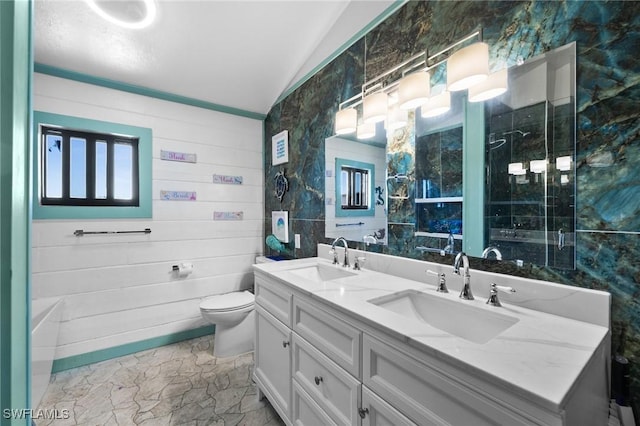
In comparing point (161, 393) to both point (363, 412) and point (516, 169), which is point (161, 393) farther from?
point (516, 169)

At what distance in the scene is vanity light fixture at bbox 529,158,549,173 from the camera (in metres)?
1.02

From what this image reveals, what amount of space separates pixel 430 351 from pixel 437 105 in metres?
1.15

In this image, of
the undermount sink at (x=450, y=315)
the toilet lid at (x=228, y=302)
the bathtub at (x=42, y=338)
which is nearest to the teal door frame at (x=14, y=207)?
the undermount sink at (x=450, y=315)

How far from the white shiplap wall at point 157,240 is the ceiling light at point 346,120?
1.45 meters

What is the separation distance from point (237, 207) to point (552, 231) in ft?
Answer: 8.59

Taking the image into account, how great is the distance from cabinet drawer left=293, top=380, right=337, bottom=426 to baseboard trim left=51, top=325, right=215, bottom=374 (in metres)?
1.75

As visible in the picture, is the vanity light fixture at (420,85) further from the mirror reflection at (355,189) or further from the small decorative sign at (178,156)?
the small decorative sign at (178,156)

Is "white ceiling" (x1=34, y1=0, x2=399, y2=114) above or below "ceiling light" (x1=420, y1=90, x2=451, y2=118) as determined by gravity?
above

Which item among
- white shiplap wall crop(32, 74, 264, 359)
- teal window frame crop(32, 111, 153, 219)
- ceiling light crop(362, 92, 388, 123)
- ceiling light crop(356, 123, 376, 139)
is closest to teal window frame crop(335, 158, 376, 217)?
ceiling light crop(356, 123, 376, 139)

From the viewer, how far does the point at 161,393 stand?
1824mm

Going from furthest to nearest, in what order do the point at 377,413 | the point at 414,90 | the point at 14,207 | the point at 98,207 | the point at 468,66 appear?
the point at 98,207 → the point at 414,90 → the point at 468,66 → the point at 377,413 → the point at 14,207

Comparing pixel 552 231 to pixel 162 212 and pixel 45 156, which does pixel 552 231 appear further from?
pixel 45 156

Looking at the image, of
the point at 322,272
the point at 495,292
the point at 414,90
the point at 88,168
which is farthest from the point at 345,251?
the point at 88,168

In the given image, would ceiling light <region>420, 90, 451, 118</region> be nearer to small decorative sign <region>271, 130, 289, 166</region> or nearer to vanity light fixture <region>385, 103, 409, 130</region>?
vanity light fixture <region>385, 103, 409, 130</region>
